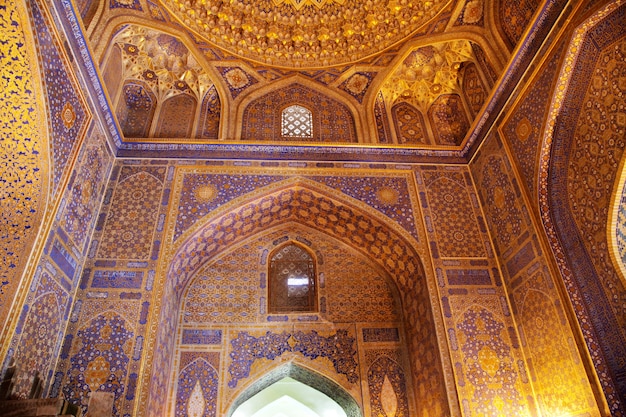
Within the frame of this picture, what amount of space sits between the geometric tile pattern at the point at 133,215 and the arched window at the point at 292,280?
2173 millimetres

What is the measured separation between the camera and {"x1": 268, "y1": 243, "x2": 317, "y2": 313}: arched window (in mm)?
7508

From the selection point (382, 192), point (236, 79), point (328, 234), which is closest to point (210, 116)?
point (236, 79)

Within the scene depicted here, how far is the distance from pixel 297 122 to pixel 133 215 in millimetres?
3506

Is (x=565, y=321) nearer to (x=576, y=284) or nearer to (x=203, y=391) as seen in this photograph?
(x=576, y=284)

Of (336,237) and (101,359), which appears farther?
(336,237)

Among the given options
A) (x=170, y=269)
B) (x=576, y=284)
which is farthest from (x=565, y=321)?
(x=170, y=269)

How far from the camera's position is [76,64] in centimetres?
591

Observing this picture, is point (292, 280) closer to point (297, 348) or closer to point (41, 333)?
point (297, 348)

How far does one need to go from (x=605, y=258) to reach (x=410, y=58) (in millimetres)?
5020

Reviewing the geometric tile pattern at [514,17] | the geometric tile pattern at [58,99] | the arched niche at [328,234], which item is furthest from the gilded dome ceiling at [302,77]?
the geometric tile pattern at [58,99]

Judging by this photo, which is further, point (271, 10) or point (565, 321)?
point (271, 10)

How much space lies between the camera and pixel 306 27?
346 inches

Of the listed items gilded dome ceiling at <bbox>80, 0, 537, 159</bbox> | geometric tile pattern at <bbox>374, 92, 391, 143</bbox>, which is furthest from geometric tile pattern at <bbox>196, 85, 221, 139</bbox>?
geometric tile pattern at <bbox>374, 92, 391, 143</bbox>

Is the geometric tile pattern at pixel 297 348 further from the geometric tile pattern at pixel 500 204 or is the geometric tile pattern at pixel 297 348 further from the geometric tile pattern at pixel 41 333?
the geometric tile pattern at pixel 500 204
